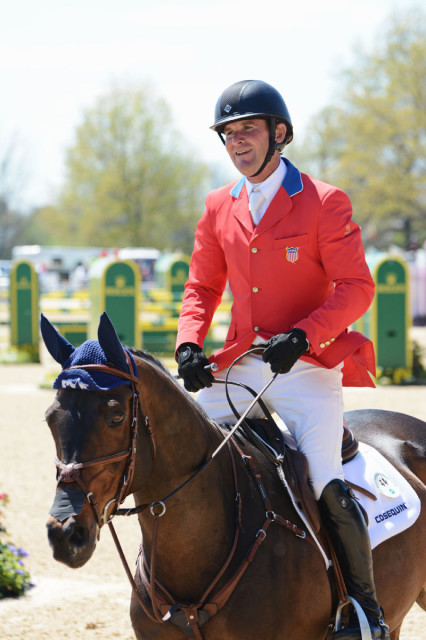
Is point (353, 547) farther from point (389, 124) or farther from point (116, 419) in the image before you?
point (389, 124)

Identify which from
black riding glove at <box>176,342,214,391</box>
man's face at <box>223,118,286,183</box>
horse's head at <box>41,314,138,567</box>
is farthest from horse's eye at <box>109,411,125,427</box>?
man's face at <box>223,118,286,183</box>

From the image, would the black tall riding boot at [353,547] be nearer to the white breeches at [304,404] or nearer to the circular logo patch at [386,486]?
the white breeches at [304,404]

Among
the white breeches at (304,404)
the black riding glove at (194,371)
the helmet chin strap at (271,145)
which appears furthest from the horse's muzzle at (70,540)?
the helmet chin strap at (271,145)

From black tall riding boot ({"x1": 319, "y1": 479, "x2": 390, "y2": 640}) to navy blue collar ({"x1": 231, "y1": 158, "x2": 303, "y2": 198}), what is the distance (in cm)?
117

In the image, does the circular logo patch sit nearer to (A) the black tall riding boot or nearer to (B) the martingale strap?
(A) the black tall riding boot

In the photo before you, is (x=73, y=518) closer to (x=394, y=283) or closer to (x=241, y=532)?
(x=241, y=532)

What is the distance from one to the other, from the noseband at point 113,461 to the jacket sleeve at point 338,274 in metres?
0.76

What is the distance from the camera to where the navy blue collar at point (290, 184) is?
3.45 m

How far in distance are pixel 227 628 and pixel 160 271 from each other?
67.4 ft

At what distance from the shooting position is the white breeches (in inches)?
129

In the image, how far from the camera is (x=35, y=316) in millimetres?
18828

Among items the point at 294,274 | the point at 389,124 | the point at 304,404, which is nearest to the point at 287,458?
the point at 304,404

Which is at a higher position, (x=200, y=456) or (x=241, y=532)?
(x=200, y=456)

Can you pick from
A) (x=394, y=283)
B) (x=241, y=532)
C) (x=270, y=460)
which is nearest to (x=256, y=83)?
(x=270, y=460)
